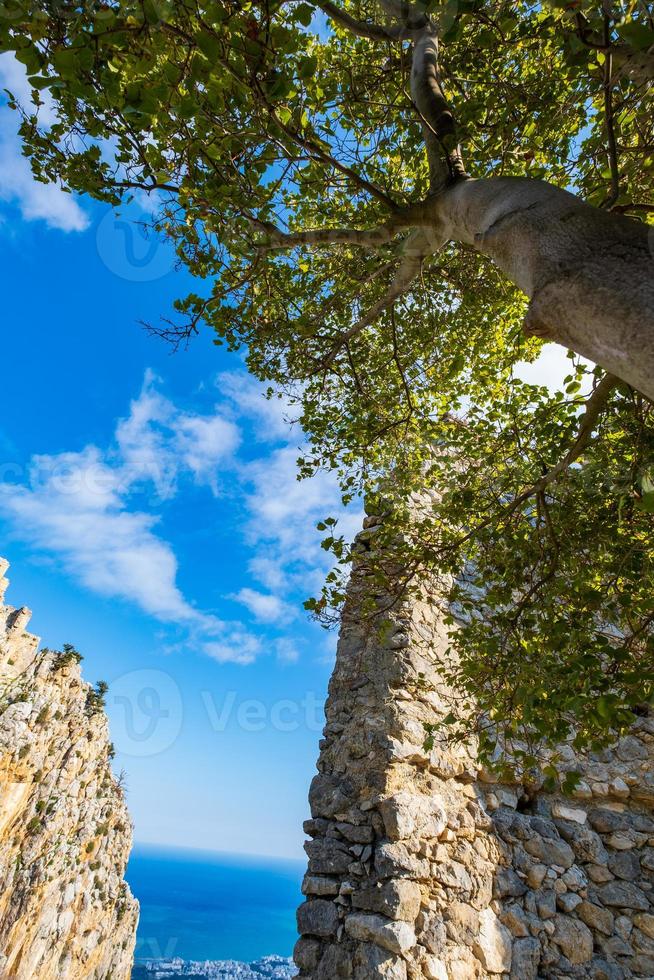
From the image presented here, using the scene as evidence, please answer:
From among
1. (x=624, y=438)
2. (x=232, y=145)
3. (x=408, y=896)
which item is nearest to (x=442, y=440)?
(x=624, y=438)

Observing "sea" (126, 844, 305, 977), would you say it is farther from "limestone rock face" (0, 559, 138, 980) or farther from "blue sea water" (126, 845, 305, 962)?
"limestone rock face" (0, 559, 138, 980)

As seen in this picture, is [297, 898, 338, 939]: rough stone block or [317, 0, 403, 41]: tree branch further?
[297, 898, 338, 939]: rough stone block

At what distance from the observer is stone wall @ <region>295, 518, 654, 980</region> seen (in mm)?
3881

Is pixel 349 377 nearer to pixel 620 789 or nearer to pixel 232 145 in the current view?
pixel 232 145

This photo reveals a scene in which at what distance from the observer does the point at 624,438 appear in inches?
166

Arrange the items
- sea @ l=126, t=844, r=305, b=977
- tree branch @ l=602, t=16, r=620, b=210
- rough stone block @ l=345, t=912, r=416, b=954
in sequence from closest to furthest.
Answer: tree branch @ l=602, t=16, r=620, b=210 < rough stone block @ l=345, t=912, r=416, b=954 < sea @ l=126, t=844, r=305, b=977

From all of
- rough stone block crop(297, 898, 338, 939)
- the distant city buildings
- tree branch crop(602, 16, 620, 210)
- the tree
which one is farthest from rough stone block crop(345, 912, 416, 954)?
the distant city buildings

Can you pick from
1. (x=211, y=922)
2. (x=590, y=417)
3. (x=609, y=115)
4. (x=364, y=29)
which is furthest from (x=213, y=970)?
(x=364, y=29)

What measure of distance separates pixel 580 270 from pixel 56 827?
40.4m

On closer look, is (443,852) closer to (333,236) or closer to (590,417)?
(590,417)

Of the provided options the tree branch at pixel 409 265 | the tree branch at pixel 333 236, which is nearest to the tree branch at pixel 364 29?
the tree branch at pixel 333 236

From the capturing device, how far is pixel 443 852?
14.5 ft

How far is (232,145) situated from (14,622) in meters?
44.4

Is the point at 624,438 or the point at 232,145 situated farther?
the point at 624,438
